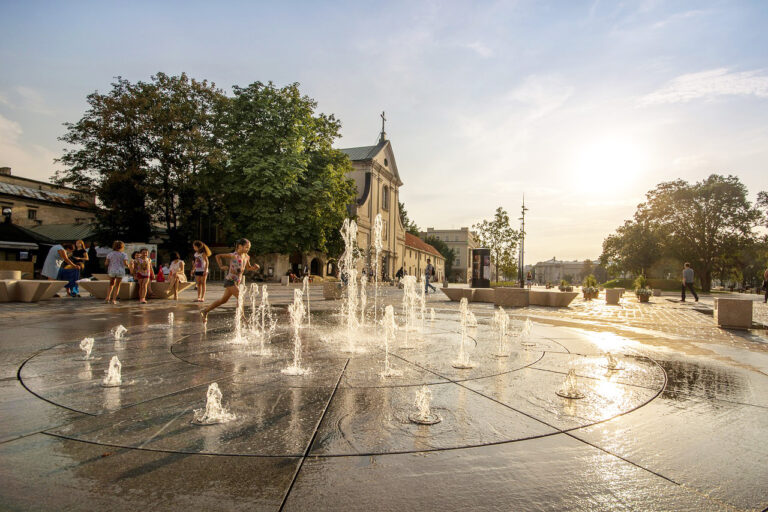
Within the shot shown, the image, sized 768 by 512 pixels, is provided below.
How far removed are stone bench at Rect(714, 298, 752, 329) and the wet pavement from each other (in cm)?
568

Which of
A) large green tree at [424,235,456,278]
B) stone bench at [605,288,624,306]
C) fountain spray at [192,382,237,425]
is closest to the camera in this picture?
fountain spray at [192,382,237,425]

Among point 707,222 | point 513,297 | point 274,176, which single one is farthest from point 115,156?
point 707,222

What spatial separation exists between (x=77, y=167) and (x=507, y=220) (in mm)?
36168

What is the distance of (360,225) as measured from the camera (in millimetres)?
46938

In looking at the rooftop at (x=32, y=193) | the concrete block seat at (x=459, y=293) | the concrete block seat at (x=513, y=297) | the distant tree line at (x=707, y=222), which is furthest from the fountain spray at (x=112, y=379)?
the distant tree line at (x=707, y=222)

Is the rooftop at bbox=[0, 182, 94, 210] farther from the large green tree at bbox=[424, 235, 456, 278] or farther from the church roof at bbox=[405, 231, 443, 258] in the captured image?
the large green tree at bbox=[424, 235, 456, 278]

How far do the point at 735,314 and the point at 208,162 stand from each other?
31.5 metres

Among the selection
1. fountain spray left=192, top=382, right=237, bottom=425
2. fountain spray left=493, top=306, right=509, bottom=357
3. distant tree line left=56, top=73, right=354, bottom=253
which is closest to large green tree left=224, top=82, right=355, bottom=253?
distant tree line left=56, top=73, right=354, bottom=253

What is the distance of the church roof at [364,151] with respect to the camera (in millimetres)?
51416

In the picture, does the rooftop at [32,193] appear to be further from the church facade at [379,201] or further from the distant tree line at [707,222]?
the distant tree line at [707,222]

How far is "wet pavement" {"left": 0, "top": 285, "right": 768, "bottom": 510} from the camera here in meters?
2.16

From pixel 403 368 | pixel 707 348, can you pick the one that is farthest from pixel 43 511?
pixel 707 348

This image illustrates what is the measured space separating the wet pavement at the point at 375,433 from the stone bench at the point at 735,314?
5.68 metres

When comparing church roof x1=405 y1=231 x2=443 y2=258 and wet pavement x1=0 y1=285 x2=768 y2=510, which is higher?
church roof x1=405 y1=231 x2=443 y2=258
